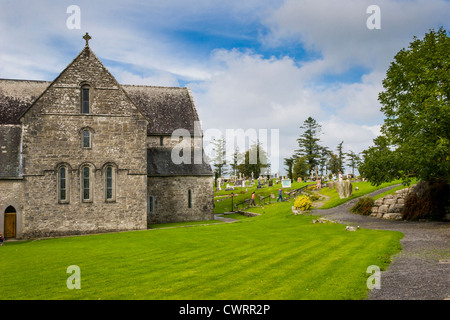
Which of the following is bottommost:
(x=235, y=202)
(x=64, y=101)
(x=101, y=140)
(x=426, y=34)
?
(x=235, y=202)

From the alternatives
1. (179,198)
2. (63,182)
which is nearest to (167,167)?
(179,198)

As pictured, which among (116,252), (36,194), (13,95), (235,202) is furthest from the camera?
(235,202)

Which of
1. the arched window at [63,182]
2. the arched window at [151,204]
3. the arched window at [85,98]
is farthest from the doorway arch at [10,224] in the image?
the arched window at [151,204]

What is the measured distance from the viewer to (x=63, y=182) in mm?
25328

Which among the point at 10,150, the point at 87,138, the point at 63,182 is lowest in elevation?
the point at 63,182

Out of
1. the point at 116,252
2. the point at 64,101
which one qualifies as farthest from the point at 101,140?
the point at 116,252

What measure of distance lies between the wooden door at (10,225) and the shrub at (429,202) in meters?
27.0

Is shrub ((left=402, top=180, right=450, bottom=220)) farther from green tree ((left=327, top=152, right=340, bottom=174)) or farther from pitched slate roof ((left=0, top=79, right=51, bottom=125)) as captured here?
green tree ((left=327, top=152, right=340, bottom=174))

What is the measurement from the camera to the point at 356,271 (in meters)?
10.9

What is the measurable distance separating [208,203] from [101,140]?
37.2 feet

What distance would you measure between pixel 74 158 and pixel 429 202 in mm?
24937

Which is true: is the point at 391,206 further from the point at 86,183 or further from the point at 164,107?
the point at 86,183
